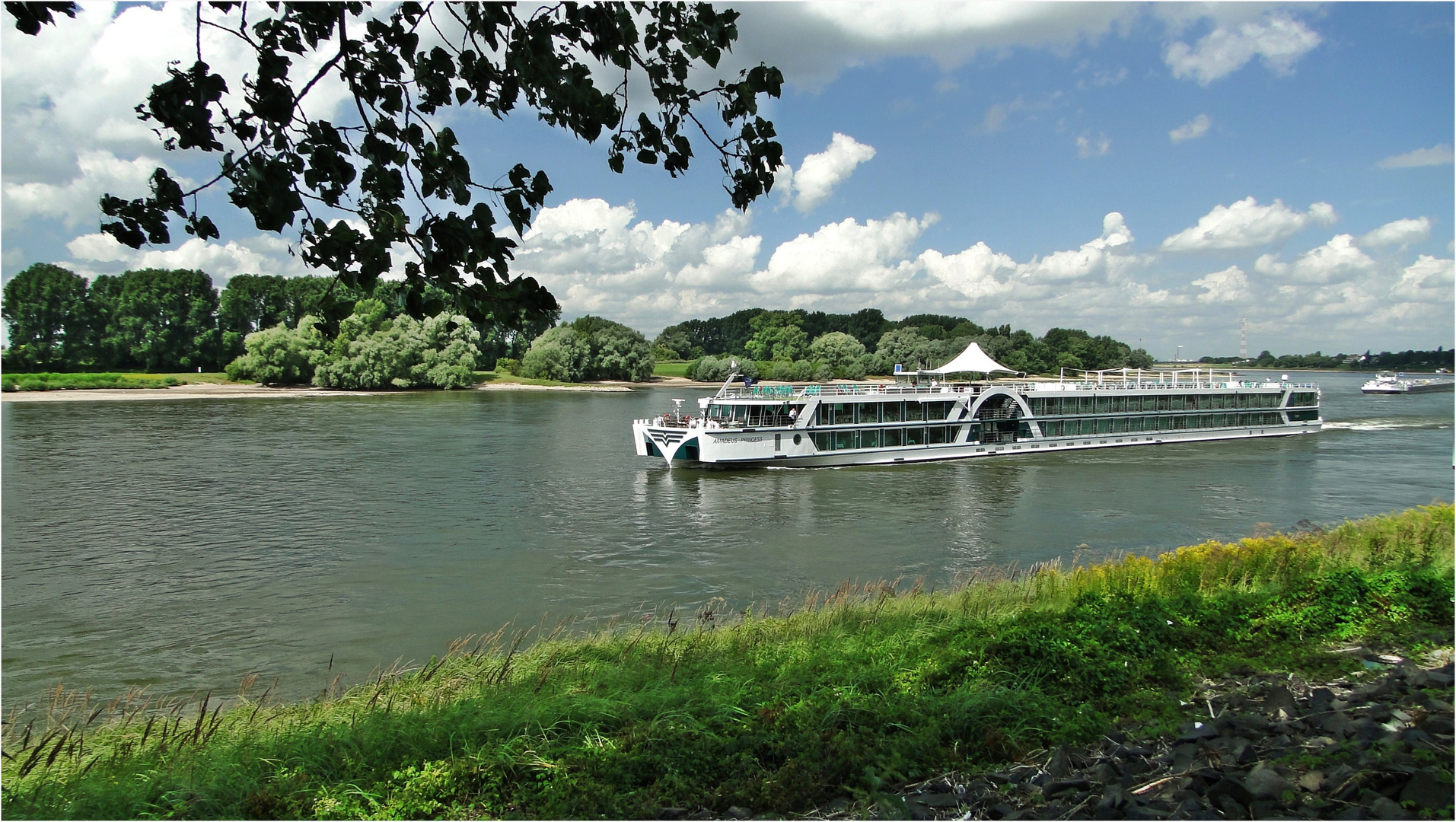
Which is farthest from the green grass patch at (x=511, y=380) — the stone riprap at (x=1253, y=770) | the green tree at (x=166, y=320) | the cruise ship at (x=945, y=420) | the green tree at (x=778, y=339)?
the stone riprap at (x=1253, y=770)

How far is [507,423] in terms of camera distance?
6612 cm

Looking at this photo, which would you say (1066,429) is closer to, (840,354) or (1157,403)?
(1157,403)

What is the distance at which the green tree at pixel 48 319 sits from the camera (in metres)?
96.0

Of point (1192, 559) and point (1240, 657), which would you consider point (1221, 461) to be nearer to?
point (1192, 559)

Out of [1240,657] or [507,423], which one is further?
[507,423]

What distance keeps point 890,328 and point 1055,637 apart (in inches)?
6694

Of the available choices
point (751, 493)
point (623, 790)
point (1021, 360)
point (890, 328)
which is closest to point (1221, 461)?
point (751, 493)

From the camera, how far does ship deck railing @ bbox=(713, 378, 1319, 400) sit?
42.8 m

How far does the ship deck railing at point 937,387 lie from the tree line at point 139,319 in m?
64.6

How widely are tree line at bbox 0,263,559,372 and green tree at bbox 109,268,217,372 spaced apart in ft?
0.33

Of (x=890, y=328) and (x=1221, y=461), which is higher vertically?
(x=890, y=328)

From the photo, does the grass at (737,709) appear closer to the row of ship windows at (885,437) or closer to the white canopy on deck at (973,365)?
the row of ship windows at (885,437)

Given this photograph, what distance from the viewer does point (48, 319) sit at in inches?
3935

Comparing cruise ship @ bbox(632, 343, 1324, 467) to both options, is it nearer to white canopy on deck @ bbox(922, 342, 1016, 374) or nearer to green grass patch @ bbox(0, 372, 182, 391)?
white canopy on deck @ bbox(922, 342, 1016, 374)
